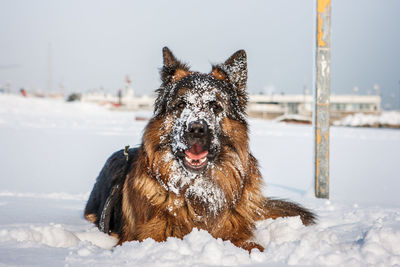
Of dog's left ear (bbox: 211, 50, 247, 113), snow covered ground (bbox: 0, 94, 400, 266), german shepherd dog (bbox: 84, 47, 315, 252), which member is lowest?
snow covered ground (bbox: 0, 94, 400, 266)

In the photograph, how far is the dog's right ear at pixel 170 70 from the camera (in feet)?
12.9

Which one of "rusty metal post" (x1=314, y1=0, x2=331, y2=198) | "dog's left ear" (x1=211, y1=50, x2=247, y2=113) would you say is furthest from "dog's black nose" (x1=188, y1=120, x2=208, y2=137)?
"rusty metal post" (x1=314, y1=0, x2=331, y2=198)

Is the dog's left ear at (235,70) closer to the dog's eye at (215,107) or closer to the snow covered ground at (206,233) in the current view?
the dog's eye at (215,107)

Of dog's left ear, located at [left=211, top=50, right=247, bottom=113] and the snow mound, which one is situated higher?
dog's left ear, located at [left=211, top=50, right=247, bottom=113]

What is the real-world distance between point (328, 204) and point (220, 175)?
2.27 metres

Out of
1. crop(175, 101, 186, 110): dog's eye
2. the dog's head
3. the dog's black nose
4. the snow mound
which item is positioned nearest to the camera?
the snow mound

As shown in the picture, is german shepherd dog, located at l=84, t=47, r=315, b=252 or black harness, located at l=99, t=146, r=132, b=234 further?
black harness, located at l=99, t=146, r=132, b=234

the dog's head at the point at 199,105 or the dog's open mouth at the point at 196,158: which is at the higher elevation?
the dog's head at the point at 199,105

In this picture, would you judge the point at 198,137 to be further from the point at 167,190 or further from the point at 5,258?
the point at 5,258

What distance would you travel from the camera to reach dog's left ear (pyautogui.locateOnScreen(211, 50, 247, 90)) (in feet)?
12.6

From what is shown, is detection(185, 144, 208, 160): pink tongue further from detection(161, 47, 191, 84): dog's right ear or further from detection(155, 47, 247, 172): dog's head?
detection(161, 47, 191, 84): dog's right ear

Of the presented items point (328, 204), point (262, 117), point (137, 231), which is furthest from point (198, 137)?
point (262, 117)

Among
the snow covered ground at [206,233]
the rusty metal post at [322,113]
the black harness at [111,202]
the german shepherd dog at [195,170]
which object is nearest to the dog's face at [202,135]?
the german shepherd dog at [195,170]

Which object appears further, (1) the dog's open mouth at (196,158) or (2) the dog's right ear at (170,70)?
(2) the dog's right ear at (170,70)
